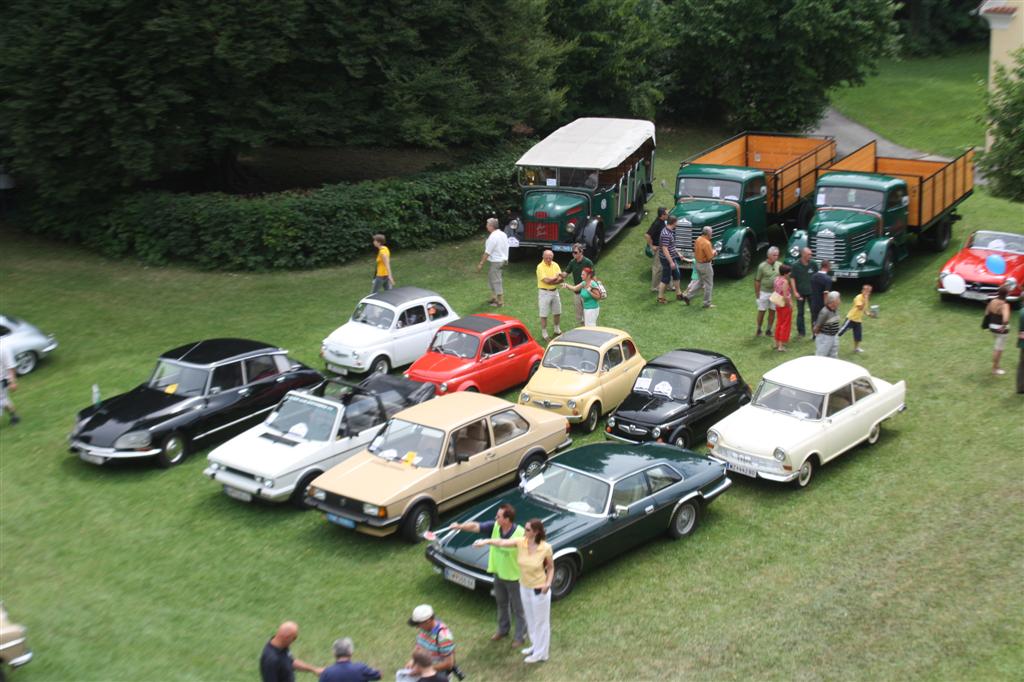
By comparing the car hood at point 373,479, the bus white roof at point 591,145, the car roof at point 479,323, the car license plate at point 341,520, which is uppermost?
the bus white roof at point 591,145

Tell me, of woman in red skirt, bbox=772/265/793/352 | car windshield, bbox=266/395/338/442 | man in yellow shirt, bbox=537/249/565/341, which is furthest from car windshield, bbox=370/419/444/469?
woman in red skirt, bbox=772/265/793/352

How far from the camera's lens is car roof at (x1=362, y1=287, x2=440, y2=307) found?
66.8 ft

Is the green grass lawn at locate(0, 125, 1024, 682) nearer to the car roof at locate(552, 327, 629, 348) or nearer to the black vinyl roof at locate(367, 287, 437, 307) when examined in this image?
the car roof at locate(552, 327, 629, 348)

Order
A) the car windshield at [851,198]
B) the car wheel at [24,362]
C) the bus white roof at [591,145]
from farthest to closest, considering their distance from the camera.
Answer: the bus white roof at [591,145] → the car windshield at [851,198] → the car wheel at [24,362]

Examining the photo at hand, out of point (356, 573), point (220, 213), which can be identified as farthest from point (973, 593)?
point (220, 213)

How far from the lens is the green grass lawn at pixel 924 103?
129ft

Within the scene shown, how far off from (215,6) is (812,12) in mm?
19826

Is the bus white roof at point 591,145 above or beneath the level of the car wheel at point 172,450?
above

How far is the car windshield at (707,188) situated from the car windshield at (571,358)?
319 inches

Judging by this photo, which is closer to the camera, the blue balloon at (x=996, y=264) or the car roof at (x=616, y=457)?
the car roof at (x=616, y=457)

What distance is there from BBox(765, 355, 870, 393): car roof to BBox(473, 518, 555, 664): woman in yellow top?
6.25 metres

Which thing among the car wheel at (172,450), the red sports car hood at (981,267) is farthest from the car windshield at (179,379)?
the red sports car hood at (981,267)

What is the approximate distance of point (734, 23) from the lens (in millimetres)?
36469

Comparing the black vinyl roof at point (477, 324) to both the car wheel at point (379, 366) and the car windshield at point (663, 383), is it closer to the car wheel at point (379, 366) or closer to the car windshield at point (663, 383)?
the car wheel at point (379, 366)
